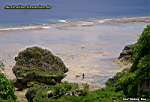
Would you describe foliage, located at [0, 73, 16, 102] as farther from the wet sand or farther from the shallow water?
the shallow water

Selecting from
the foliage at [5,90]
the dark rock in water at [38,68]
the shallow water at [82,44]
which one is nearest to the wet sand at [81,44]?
the shallow water at [82,44]

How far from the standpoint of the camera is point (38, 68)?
5156 centimetres

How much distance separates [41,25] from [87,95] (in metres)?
87.4

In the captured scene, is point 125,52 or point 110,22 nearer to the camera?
point 125,52

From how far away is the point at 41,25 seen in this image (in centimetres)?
11756

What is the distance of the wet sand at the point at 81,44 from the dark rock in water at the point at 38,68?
271cm

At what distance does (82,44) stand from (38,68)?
114 feet

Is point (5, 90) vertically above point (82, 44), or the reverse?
point (82, 44)

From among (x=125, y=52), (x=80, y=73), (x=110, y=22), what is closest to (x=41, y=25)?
(x=110, y=22)

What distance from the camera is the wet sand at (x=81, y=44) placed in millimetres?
60656

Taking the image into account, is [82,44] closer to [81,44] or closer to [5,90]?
[81,44]

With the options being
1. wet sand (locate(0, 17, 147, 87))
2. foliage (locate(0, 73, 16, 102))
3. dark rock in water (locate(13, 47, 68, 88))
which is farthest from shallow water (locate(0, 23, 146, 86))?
foliage (locate(0, 73, 16, 102))

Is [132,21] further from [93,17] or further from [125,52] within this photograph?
[125,52]

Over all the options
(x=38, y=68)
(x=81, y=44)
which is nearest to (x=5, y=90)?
(x=38, y=68)
